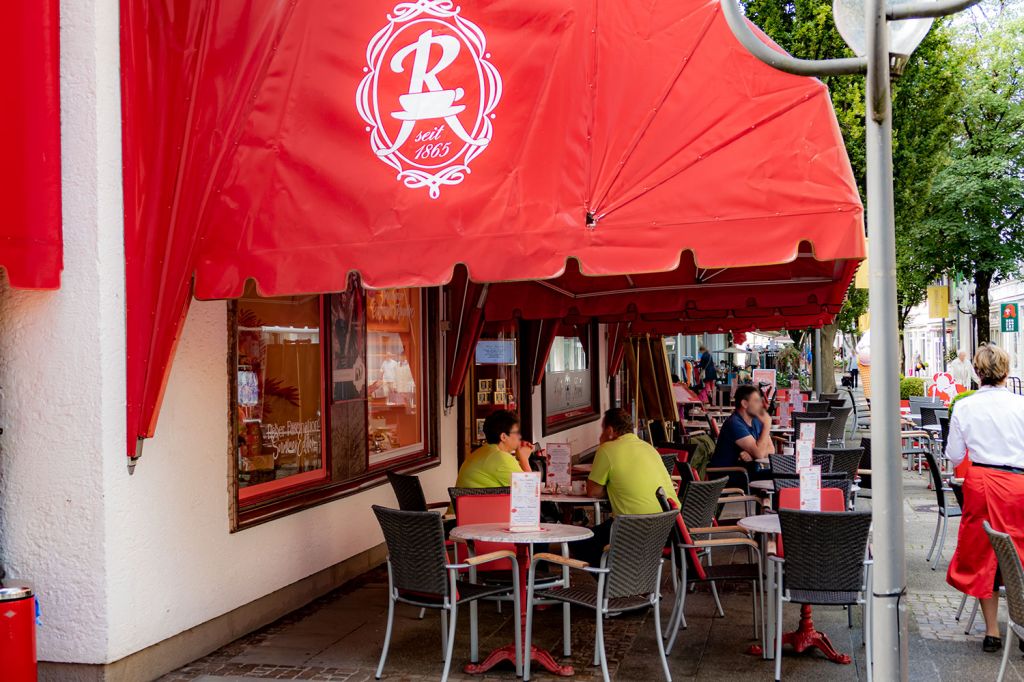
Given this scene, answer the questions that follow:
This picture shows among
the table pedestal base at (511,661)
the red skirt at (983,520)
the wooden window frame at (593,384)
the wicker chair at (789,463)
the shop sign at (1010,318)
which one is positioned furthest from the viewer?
the shop sign at (1010,318)

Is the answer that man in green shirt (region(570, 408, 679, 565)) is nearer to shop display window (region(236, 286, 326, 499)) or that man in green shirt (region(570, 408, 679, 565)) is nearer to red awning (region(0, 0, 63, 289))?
shop display window (region(236, 286, 326, 499))

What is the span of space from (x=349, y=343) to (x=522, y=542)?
3441 mm

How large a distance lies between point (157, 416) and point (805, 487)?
3.95m

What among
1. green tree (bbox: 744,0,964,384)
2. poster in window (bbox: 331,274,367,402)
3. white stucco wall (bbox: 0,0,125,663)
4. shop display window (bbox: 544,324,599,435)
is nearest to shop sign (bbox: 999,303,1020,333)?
green tree (bbox: 744,0,964,384)

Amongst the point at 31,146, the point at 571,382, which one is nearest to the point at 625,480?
the point at 31,146

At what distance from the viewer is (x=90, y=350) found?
211 inches

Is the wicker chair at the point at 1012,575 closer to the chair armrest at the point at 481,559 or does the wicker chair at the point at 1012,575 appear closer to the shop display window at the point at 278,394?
the chair armrest at the point at 481,559

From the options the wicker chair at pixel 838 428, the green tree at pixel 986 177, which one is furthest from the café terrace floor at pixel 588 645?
the green tree at pixel 986 177

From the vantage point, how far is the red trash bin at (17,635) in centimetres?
484

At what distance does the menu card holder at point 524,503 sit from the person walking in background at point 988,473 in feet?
8.95

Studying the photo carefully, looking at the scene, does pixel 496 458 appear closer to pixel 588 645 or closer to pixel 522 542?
pixel 588 645

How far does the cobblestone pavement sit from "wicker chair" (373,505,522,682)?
443 mm

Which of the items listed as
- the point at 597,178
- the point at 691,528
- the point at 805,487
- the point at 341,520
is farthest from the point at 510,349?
the point at 597,178

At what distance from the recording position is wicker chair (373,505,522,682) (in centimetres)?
546
